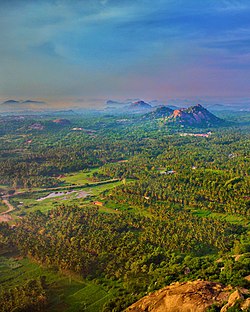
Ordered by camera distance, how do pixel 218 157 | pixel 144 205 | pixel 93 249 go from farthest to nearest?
pixel 218 157 → pixel 144 205 → pixel 93 249

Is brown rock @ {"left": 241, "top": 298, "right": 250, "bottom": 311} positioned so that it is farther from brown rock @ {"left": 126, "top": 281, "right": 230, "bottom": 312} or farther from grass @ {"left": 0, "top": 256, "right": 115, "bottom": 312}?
grass @ {"left": 0, "top": 256, "right": 115, "bottom": 312}

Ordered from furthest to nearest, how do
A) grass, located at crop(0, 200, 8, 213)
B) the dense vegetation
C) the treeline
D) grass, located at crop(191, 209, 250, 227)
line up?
grass, located at crop(0, 200, 8, 213) < grass, located at crop(191, 209, 250, 227) < the dense vegetation < the treeline

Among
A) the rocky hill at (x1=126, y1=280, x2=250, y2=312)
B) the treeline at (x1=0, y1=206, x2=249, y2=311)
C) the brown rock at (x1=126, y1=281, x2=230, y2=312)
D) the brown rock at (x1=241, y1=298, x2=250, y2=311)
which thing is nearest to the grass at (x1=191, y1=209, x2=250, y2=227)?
the treeline at (x1=0, y1=206, x2=249, y2=311)

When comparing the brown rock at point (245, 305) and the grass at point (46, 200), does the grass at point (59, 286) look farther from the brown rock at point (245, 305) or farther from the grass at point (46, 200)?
the grass at point (46, 200)

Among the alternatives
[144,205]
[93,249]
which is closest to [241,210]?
[144,205]

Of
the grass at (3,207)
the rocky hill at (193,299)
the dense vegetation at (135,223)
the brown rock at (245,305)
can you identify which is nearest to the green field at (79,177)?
the dense vegetation at (135,223)

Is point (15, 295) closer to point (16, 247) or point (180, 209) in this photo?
point (16, 247)
